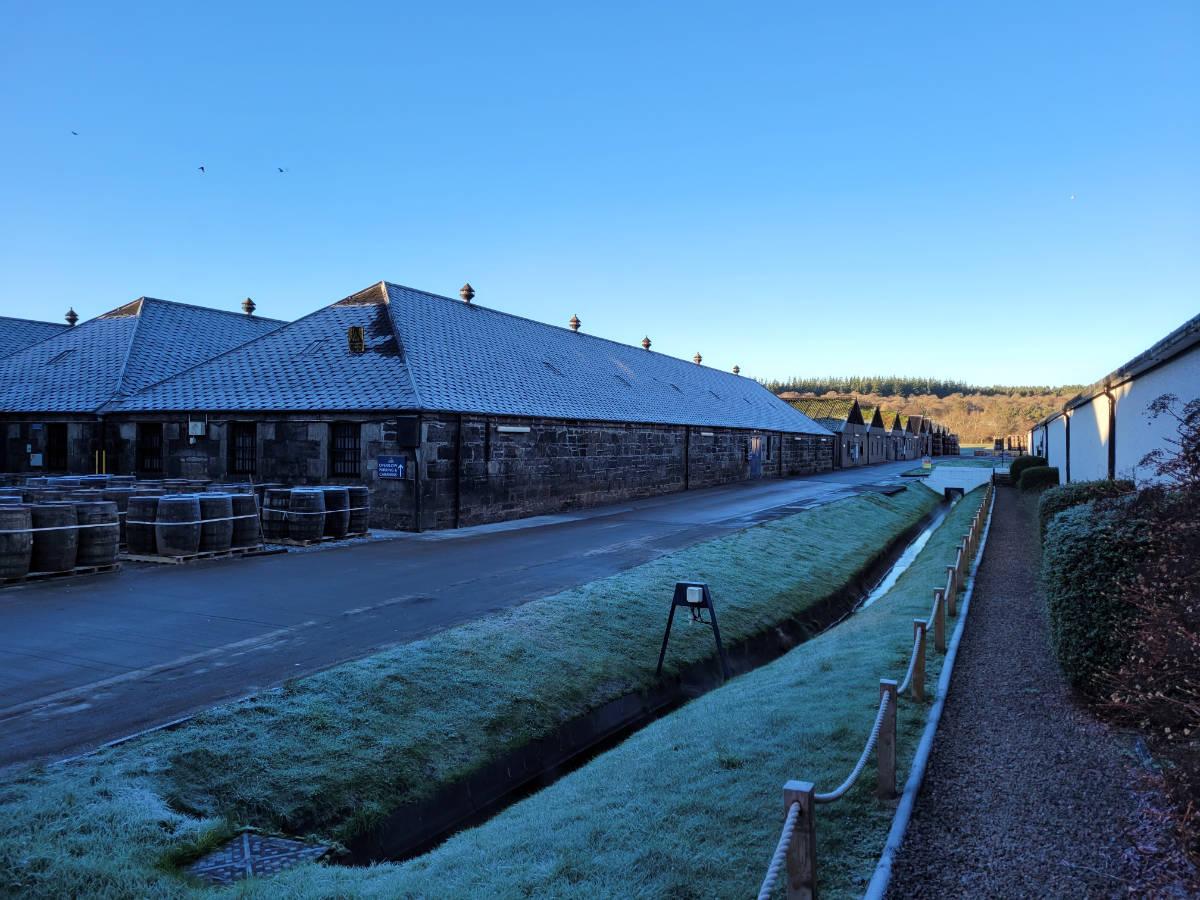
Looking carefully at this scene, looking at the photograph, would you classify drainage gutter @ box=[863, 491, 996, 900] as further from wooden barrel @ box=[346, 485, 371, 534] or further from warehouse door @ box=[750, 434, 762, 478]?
warehouse door @ box=[750, 434, 762, 478]

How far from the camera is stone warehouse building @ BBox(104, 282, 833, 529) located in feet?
60.6

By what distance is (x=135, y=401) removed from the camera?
22.7 m

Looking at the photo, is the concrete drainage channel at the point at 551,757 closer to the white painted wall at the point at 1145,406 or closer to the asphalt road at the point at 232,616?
the asphalt road at the point at 232,616

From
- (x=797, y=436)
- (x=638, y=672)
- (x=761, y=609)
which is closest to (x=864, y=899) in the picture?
(x=638, y=672)

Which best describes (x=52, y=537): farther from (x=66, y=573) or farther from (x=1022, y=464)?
(x=1022, y=464)

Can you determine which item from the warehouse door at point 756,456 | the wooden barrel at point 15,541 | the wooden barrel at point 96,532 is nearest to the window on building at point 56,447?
the wooden barrel at point 96,532

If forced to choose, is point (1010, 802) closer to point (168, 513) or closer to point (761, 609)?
point (761, 609)

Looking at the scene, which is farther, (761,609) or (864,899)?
(761,609)

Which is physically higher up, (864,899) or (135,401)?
(135,401)

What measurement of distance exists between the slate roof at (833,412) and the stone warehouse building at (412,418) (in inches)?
1227

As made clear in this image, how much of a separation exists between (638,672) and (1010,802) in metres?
4.96

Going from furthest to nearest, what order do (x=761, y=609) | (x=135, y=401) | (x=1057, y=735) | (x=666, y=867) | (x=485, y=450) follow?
1. (x=135, y=401)
2. (x=485, y=450)
3. (x=761, y=609)
4. (x=1057, y=735)
5. (x=666, y=867)

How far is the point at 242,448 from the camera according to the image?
67.8ft

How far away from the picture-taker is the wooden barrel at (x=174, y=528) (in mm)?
13422
